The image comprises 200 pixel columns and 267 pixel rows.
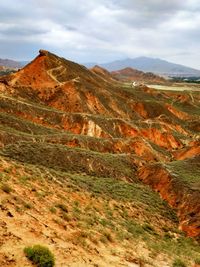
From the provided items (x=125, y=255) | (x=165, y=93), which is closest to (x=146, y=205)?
(x=125, y=255)

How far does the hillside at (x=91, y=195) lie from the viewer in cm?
1747

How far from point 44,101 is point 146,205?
46.5 meters

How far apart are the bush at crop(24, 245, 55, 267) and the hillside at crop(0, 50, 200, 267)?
0.27 metres

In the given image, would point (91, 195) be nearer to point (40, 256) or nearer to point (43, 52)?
point (40, 256)

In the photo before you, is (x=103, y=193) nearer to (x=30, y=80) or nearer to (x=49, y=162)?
(x=49, y=162)

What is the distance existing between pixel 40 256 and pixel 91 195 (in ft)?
40.4

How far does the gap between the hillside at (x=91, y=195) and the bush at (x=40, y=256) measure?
0.27m

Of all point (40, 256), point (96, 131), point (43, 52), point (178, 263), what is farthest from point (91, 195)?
point (43, 52)

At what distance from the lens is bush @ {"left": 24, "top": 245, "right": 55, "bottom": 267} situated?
1448 cm

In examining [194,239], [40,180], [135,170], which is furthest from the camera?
[135,170]

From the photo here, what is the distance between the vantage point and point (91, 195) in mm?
26828

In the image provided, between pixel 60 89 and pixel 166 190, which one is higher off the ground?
pixel 60 89

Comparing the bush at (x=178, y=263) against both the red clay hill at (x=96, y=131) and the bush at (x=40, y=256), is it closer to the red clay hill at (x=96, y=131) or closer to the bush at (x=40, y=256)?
the bush at (x=40, y=256)

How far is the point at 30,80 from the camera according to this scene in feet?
254
